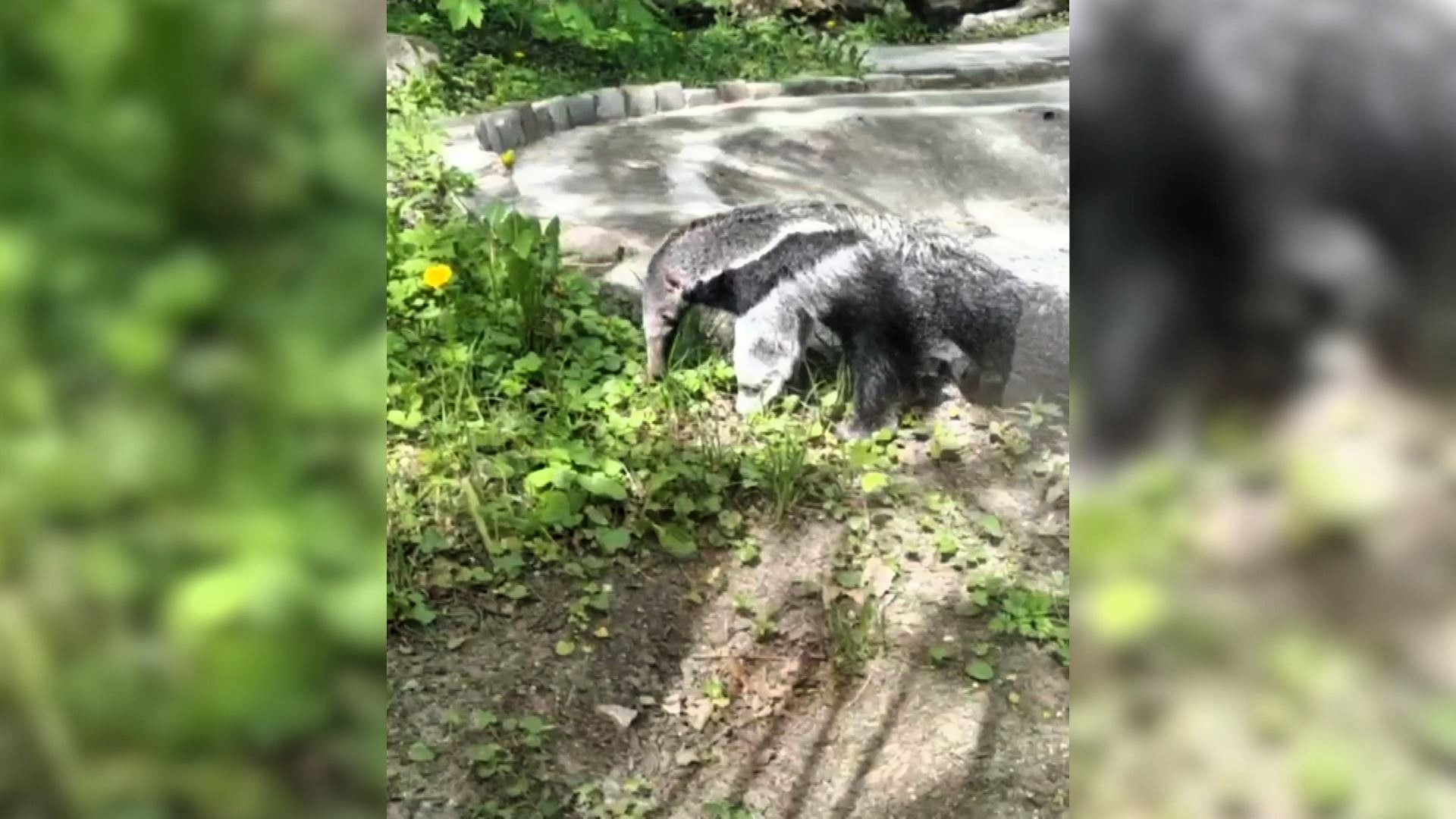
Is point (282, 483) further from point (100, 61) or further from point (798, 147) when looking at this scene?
point (798, 147)

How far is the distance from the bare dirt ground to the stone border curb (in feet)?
1.94

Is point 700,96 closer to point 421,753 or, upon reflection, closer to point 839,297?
point 839,297

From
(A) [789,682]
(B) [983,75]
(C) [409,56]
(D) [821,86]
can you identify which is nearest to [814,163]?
(D) [821,86]

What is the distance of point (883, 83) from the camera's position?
153 centimetres

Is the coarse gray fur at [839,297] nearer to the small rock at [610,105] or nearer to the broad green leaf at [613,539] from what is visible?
the broad green leaf at [613,539]

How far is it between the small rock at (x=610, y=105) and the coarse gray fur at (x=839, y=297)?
49cm

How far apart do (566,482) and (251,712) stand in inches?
29.8

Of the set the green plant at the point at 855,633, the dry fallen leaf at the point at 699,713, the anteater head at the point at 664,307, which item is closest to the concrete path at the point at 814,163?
the anteater head at the point at 664,307

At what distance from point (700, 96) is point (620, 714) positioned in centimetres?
103

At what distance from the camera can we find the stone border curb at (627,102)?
1521 mm

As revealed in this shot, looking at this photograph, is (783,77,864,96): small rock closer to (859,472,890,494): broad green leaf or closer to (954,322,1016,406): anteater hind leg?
(954,322,1016,406): anteater hind leg

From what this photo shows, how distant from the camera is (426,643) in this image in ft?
3.21

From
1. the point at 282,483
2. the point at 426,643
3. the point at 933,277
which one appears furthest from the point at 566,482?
the point at 282,483

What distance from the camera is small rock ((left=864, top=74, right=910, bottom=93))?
4.99 feet
